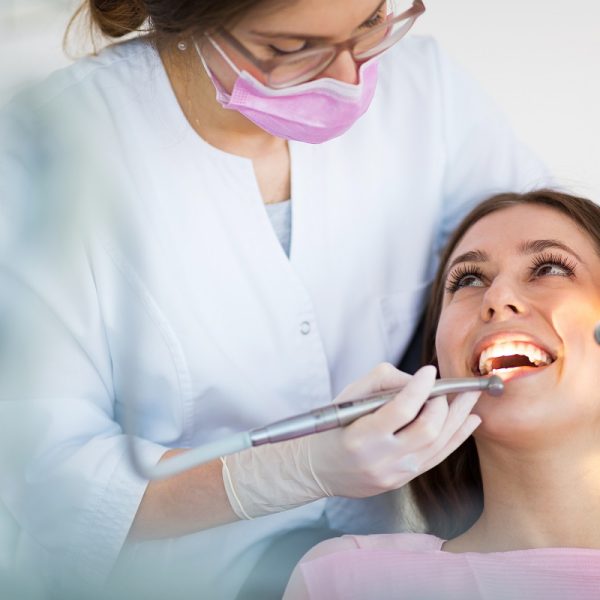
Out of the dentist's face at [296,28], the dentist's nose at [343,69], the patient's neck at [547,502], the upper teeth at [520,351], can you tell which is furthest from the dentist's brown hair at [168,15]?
the patient's neck at [547,502]

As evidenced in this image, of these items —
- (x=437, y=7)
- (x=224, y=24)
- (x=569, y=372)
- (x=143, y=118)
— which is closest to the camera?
(x=224, y=24)

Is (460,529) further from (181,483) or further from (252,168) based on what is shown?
(252,168)

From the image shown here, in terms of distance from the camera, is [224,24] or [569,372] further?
[569,372]

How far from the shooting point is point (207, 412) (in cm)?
184

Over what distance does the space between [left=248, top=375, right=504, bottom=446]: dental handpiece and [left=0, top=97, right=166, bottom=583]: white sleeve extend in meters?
0.39

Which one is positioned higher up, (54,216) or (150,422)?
(54,216)

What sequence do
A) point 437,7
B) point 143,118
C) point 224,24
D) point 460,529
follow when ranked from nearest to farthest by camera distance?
point 224,24 < point 143,118 < point 460,529 < point 437,7

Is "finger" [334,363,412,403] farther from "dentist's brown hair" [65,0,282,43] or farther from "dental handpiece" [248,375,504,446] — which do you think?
"dentist's brown hair" [65,0,282,43]

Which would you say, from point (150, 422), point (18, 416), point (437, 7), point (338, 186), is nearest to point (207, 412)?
point (150, 422)

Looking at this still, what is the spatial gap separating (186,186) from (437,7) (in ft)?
3.07

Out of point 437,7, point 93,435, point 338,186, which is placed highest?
point 437,7

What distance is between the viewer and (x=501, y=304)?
1657 millimetres

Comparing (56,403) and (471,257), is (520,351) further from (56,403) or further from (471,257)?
(56,403)

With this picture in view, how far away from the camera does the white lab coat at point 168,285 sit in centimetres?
161
